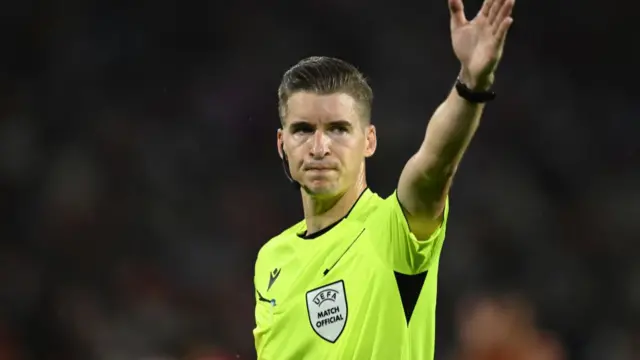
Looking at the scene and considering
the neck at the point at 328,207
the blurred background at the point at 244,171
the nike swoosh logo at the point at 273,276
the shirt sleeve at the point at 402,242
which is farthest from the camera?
Answer: the blurred background at the point at 244,171

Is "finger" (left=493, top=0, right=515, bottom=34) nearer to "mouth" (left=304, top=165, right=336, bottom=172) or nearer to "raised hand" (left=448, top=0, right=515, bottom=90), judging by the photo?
"raised hand" (left=448, top=0, right=515, bottom=90)

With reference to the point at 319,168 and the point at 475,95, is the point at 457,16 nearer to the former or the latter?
the point at 475,95

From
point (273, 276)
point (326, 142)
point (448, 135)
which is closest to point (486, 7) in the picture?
point (448, 135)

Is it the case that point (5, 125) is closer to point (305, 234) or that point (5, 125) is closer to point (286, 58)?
point (286, 58)

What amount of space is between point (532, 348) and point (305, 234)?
8.93ft

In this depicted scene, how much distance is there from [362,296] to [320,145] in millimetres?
588

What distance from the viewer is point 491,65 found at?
8.58 ft

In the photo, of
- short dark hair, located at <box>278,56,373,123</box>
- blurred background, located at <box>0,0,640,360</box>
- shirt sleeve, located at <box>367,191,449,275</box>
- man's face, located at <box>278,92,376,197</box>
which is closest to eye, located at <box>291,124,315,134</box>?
man's face, located at <box>278,92,376,197</box>

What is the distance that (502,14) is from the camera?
8.64 ft

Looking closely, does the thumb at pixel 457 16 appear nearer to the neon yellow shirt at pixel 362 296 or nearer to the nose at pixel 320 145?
the neon yellow shirt at pixel 362 296

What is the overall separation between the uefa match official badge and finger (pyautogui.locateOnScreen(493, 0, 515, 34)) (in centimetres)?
99

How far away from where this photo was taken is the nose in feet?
11.1

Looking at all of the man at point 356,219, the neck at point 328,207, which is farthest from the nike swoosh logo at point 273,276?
the neck at point 328,207

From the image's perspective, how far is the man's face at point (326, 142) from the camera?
3396mm
